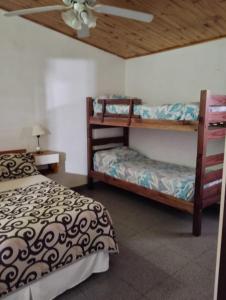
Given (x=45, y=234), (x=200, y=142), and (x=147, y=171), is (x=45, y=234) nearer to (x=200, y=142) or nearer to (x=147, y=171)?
(x=200, y=142)

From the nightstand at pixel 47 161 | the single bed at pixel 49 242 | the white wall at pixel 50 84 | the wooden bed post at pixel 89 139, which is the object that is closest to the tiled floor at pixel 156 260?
the single bed at pixel 49 242

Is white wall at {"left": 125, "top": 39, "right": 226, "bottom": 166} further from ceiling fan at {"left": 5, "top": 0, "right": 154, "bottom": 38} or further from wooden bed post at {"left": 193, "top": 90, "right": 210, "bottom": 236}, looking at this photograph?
ceiling fan at {"left": 5, "top": 0, "right": 154, "bottom": 38}

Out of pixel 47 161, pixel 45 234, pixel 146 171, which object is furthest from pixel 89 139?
pixel 45 234

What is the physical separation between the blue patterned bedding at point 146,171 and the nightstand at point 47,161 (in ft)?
2.43

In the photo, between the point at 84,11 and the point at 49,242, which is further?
the point at 84,11

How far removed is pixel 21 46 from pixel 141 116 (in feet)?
6.44

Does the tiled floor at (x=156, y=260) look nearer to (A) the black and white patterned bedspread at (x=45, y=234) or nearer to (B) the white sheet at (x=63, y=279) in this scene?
(B) the white sheet at (x=63, y=279)

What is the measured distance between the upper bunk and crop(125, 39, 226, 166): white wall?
70 cm

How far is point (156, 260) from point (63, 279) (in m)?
0.91

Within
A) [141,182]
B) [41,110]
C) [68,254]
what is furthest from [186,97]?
[68,254]

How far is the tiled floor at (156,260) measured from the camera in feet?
6.09

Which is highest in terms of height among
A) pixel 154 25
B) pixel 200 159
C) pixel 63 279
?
pixel 154 25

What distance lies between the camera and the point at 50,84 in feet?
12.1

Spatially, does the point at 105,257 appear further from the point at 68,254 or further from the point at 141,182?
the point at 141,182
